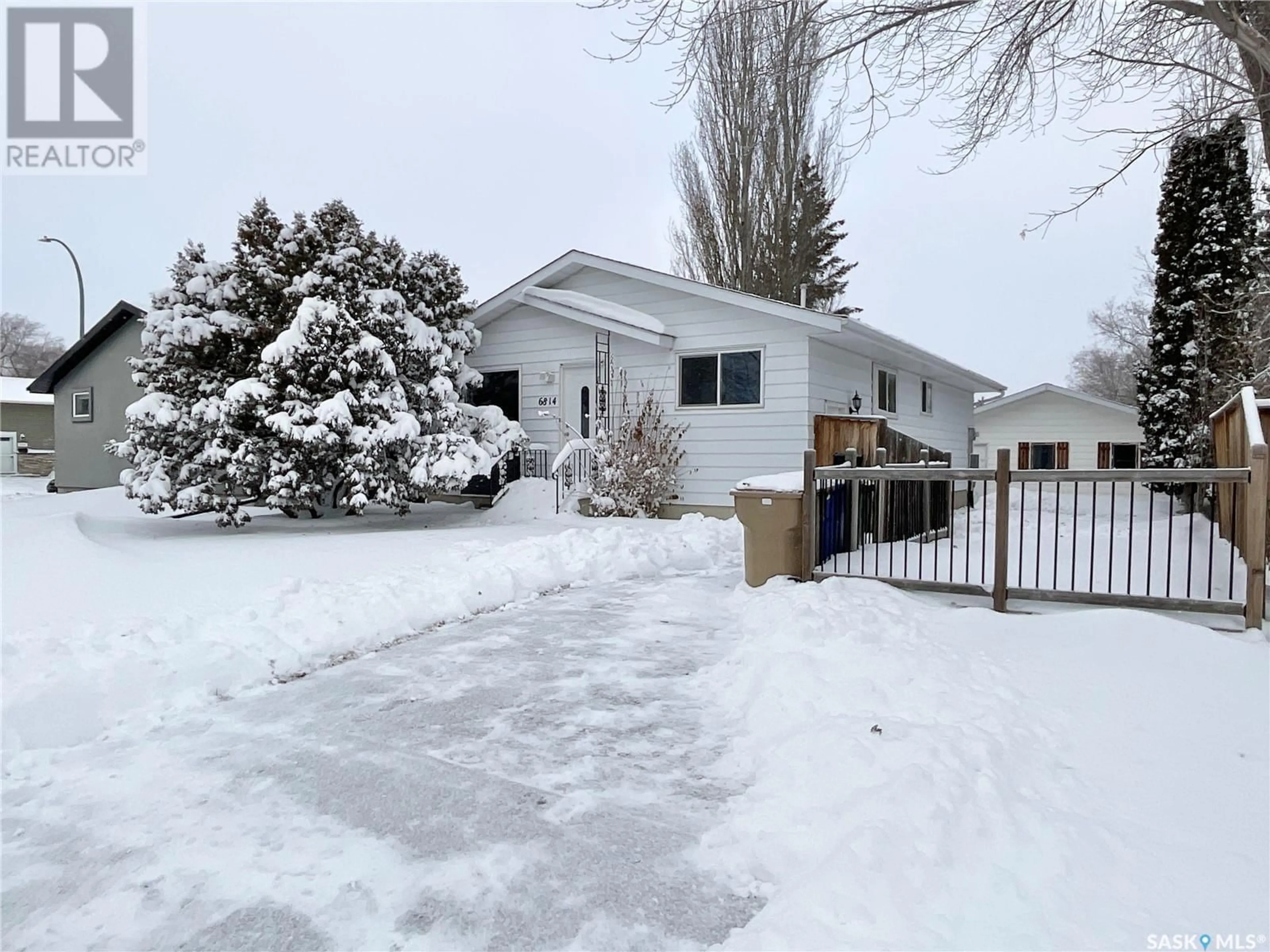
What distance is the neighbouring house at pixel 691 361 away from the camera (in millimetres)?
10805

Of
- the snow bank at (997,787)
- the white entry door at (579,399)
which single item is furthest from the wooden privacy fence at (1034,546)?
the white entry door at (579,399)

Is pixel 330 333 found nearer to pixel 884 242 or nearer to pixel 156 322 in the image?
pixel 156 322

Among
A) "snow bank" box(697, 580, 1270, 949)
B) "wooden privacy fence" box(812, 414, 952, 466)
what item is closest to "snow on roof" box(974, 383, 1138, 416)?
"wooden privacy fence" box(812, 414, 952, 466)

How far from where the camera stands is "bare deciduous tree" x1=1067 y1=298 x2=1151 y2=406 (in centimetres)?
3231

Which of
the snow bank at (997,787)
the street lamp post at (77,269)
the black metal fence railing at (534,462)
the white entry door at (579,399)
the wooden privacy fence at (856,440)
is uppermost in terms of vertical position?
the street lamp post at (77,269)

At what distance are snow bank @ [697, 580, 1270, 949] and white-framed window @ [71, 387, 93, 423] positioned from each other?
71.2 ft

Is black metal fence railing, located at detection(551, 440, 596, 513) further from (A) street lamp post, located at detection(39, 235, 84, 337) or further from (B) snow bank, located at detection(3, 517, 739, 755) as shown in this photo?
(A) street lamp post, located at detection(39, 235, 84, 337)

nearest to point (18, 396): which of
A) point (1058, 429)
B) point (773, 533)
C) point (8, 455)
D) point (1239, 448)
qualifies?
point (8, 455)

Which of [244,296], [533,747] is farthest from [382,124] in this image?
[533,747]

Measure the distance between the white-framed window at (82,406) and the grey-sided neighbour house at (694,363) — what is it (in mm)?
12786

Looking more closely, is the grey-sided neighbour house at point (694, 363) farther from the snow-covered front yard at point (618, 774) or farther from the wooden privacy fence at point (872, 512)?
the snow-covered front yard at point (618, 774)

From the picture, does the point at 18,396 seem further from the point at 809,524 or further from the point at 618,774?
the point at 618,774

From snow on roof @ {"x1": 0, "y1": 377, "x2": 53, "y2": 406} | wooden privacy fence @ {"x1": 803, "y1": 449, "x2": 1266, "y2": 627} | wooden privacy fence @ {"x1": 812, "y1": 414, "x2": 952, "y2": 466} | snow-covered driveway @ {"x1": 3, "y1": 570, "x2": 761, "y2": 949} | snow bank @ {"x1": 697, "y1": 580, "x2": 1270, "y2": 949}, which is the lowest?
snow-covered driveway @ {"x1": 3, "y1": 570, "x2": 761, "y2": 949}

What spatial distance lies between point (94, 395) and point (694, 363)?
17.3m
